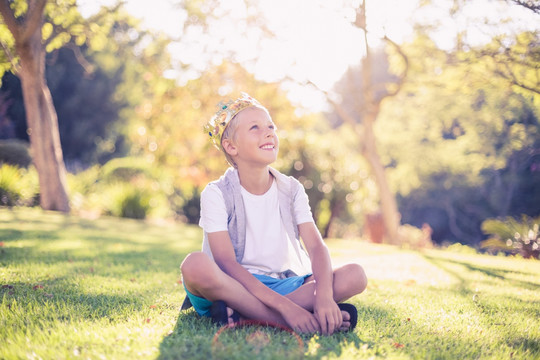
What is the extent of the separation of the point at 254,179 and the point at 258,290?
84cm

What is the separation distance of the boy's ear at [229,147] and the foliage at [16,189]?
31.7 feet

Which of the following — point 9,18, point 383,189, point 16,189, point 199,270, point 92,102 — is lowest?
point 199,270

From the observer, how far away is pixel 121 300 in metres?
3.07

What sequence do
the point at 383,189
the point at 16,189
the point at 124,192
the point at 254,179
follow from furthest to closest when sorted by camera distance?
the point at 124,192
the point at 383,189
the point at 16,189
the point at 254,179

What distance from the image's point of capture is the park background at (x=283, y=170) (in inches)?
95.7

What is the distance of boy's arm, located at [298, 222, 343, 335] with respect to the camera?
2.35m

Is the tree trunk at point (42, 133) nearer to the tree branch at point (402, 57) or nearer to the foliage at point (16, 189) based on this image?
the foliage at point (16, 189)

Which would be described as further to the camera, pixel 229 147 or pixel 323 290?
pixel 229 147

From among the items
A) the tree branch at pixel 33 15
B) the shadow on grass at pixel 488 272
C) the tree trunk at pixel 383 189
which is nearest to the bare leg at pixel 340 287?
the shadow on grass at pixel 488 272

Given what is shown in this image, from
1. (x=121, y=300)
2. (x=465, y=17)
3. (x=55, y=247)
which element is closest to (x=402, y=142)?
(x=465, y=17)

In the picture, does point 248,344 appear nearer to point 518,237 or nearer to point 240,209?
point 240,209

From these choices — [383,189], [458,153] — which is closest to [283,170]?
[383,189]

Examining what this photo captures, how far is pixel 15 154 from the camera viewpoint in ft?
47.1

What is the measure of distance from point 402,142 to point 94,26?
1612 cm
